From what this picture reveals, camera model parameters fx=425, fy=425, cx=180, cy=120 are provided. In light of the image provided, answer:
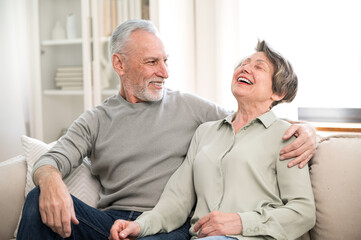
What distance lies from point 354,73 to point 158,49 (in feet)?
4.10

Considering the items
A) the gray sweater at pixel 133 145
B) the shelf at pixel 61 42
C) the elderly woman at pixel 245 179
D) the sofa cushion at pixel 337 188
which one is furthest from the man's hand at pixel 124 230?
the shelf at pixel 61 42

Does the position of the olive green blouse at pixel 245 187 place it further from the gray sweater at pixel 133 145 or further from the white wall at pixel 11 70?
the white wall at pixel 11 70

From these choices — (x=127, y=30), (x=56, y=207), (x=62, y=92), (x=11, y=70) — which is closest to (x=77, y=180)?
(x=56, y=207)

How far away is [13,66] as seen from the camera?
3.06 meters

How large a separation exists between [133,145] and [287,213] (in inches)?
27.9

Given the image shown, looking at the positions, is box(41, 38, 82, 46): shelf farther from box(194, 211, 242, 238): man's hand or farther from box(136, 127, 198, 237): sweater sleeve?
box(194, 211, 242, 238): man's hand

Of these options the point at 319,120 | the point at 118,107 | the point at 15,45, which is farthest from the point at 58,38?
the point at 319,120

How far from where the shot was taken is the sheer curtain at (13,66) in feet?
9.99

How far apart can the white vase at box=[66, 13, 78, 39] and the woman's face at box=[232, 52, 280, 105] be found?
5.58 ft

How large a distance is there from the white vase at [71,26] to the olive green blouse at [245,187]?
1669 mm

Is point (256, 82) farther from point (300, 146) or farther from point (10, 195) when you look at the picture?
point (10, 195)

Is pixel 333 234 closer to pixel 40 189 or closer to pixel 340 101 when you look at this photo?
pixel 40 189

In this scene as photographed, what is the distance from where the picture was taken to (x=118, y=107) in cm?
185

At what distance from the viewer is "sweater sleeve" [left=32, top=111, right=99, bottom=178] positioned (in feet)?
5.38
